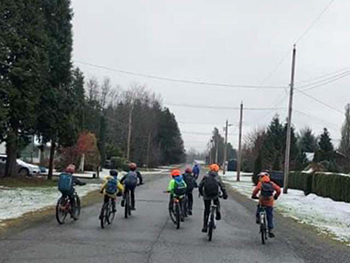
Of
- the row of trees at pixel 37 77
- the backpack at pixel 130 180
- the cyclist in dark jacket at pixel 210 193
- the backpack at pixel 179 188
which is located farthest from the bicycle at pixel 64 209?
the row of trees at pixel 37 77

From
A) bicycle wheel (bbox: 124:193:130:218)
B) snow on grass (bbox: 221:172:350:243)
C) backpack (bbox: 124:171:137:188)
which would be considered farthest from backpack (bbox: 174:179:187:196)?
snow on grass (bbox: 221:172:350:243)

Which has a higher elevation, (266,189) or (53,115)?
(53,115)

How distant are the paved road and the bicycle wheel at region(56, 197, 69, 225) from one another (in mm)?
232

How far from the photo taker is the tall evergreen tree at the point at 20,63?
3066 centimetres

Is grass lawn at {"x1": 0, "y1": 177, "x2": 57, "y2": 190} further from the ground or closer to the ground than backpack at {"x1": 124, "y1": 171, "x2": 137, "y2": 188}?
closer to the ground

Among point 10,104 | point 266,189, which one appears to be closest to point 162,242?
point 266,189

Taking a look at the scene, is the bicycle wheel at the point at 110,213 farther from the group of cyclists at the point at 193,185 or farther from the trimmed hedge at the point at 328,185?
the trimmed hedge at the point at 328,185

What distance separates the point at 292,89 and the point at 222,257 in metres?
29.1

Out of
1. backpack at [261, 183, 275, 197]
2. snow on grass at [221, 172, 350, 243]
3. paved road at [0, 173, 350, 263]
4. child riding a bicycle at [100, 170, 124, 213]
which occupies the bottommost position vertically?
paved road at [0, 173, 350, 263]

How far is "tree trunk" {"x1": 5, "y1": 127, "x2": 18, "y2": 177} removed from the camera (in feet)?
104

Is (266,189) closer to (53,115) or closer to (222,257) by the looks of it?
(222,257)

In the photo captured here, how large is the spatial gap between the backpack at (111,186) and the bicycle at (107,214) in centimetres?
21

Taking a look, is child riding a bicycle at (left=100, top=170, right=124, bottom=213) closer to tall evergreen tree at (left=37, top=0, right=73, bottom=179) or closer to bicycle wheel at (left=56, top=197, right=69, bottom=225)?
bicycle wheel at (left=56, top=197, right=69, bottom=225)

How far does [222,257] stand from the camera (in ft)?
35.1
